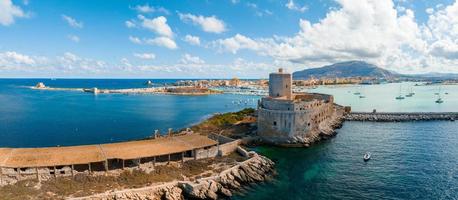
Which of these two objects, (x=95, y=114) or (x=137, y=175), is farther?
(x=95, y=114)

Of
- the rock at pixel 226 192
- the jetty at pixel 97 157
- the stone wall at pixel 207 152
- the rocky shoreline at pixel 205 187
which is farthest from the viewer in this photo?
the stone wall at pixel 207 152

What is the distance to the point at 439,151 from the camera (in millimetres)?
53594

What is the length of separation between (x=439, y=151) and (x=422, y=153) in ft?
12.4

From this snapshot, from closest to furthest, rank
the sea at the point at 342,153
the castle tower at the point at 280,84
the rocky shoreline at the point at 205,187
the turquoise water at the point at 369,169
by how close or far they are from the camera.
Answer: the rocky shoreline at the point at 205,187 < the turquoise water at the point at 369,169 < the sea at the point at 342,153 < the castle tower at the point at 280,84

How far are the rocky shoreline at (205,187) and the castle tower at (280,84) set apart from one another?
26.4 metres

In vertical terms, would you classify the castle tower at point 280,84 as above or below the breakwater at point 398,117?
above

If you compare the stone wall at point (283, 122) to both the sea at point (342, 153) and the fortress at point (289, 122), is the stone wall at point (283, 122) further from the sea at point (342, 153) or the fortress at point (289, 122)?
the sea at point (342, 153)

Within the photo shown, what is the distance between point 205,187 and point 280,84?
34989 millimetres

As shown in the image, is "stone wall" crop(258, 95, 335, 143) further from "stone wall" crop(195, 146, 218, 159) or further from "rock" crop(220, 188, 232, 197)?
"rock" crop(220, 188, 232, 197)

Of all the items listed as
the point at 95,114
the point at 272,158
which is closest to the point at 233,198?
the point at 272,158

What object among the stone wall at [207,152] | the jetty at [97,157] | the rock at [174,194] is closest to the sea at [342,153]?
the rock at [174,194]

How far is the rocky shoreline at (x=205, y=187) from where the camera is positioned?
3297 cm

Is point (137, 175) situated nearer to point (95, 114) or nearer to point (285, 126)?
point (285, 126)

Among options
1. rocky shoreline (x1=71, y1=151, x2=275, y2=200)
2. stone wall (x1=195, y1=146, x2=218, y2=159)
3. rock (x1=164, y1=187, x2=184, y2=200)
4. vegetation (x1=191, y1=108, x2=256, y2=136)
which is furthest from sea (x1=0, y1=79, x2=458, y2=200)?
vegetation (x1=191, y1=108, x2=256, y2=136)
